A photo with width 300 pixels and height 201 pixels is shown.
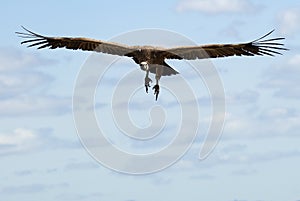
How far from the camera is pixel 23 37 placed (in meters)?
83.0

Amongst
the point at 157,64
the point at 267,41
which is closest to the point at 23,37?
the point at 157,64

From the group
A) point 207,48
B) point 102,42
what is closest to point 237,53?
point 207,48

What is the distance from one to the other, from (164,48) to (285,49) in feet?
22.6

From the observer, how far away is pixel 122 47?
3253 inches

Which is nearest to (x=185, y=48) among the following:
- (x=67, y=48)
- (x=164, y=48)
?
(x=164, y=48)

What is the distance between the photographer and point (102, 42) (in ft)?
274

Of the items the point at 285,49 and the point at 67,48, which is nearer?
the point at 285,49

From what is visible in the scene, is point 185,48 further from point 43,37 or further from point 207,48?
point 43,37

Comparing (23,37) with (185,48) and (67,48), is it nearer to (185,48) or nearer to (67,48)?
(67,48)

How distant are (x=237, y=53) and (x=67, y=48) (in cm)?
878

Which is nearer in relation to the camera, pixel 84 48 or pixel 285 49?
pixel 285 49

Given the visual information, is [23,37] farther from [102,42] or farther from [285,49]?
[285,49]

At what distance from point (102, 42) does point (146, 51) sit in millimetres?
2904

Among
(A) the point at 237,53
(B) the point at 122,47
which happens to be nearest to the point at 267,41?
(A) the point at 237,53
